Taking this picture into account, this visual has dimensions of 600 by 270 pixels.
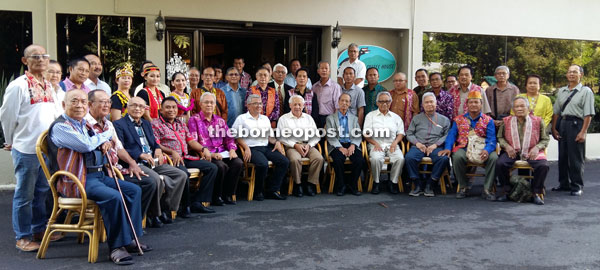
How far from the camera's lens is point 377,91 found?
7.27m

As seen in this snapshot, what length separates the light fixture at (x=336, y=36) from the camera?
8359 mm

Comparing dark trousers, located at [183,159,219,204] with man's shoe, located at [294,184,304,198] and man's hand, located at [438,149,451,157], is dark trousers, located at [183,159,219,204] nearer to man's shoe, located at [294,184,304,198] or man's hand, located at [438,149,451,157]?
man's shoe, located at [294,184,304,198]

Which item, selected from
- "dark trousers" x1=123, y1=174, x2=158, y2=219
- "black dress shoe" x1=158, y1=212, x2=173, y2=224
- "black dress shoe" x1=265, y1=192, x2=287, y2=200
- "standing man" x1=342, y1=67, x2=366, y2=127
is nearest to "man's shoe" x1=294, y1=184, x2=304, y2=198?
"black dress shoe" x1=265, y1=192, x2=287, y2=200

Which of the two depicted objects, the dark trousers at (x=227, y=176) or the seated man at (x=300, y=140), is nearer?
the dark trousers at (x=227, y=176)

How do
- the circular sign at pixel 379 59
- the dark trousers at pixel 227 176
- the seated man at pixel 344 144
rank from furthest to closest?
the circular sign at pixel 379 59
the seated man at pixel 344 144
the dark trousers at pixel 227 176

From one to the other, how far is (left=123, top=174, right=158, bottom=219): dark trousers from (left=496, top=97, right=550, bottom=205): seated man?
4.28 metres

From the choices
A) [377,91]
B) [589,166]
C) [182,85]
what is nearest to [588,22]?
[589,166]

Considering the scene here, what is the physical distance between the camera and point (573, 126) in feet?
22.4

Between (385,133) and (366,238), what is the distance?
8.47 ft

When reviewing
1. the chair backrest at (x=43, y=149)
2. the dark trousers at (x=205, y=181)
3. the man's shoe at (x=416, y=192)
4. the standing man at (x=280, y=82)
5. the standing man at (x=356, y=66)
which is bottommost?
the man's shoe at (x=416, y=192)

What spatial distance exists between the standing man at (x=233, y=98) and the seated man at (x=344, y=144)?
1.27m

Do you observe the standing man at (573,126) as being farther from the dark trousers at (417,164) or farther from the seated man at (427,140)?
the dark trousers at (417,164)

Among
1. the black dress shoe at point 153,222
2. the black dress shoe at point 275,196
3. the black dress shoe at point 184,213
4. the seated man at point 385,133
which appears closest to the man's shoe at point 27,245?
the black dress shoe at point 153,222

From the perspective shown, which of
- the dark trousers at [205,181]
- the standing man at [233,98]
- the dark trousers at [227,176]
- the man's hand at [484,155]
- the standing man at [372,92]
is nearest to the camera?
the dark trousers at [205,181]
